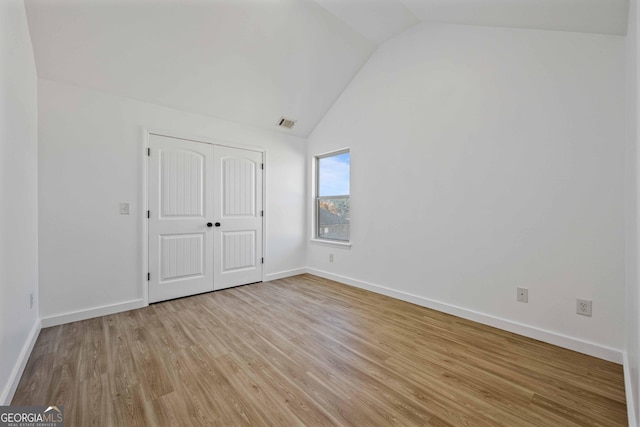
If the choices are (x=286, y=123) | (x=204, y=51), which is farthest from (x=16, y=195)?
(x=286, y=123)

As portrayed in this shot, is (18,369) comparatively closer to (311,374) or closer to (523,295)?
(311,374)

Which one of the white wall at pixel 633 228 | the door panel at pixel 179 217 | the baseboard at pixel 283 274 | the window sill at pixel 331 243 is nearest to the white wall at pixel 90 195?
the door panel at pixel 179 217

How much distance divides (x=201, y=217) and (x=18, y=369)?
2.05 m

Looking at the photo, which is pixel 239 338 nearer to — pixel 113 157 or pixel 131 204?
pixel 131 204

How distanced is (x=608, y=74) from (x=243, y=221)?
395 centimetres

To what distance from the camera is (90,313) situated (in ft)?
8.87

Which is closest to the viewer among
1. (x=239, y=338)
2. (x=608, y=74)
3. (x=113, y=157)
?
(x=608, y=74)

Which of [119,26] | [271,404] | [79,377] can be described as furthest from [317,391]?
[119,26]

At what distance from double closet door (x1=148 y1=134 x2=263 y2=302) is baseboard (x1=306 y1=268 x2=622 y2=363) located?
1.86 metres

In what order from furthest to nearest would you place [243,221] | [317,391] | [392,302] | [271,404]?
1. [243,221]
2. [392,302]
3. [317,391]
4. [271,404]

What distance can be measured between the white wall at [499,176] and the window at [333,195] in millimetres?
389

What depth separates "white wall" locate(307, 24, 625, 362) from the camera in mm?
2031

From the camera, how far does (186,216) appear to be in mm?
3355

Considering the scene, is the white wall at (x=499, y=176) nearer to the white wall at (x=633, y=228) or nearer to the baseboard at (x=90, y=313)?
the white wall at (x=633, y=228)
